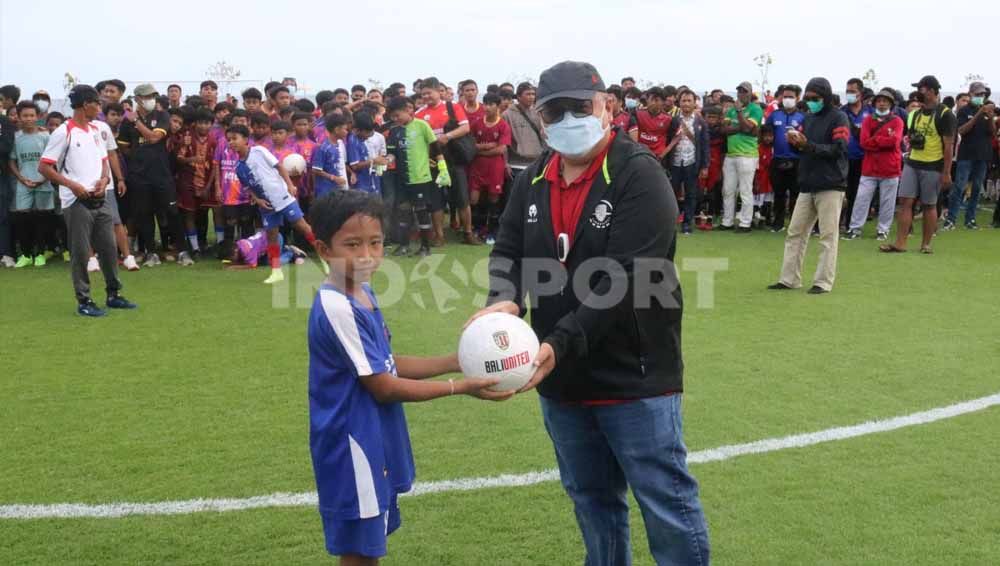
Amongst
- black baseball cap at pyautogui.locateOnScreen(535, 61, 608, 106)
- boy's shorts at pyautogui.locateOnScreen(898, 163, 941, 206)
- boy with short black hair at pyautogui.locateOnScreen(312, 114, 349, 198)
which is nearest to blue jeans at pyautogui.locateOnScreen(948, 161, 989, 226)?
boy's shorts at pyautogui.locateOnScreen(898, 163, 941, 206)

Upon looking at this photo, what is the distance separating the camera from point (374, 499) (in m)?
3.17

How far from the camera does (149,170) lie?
12406 millimetres

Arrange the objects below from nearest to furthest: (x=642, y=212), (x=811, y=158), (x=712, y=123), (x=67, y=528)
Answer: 1. (x=642, y=212)
2. (x=67, y=528)
3. (x=811, y=158)
4. (x=712, y=123)

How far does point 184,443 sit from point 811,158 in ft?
22.5

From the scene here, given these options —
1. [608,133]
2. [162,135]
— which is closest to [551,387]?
[608,133]

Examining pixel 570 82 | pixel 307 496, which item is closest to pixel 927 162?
pixel 307 496

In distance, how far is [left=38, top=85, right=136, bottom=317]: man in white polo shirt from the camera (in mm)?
9008

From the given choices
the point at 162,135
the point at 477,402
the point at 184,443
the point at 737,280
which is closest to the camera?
the point at 184,443

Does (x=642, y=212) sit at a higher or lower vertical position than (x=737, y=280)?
higher

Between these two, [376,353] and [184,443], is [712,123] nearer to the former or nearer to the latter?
[184,443]

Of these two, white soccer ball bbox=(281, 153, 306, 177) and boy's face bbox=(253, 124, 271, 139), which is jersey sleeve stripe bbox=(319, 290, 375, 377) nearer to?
white soccer ball bbox=(281, 153, 306, 177)

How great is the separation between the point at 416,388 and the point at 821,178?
24.4 ft

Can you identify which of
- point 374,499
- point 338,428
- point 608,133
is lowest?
point 374,499

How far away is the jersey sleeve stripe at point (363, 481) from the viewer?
3.15m
